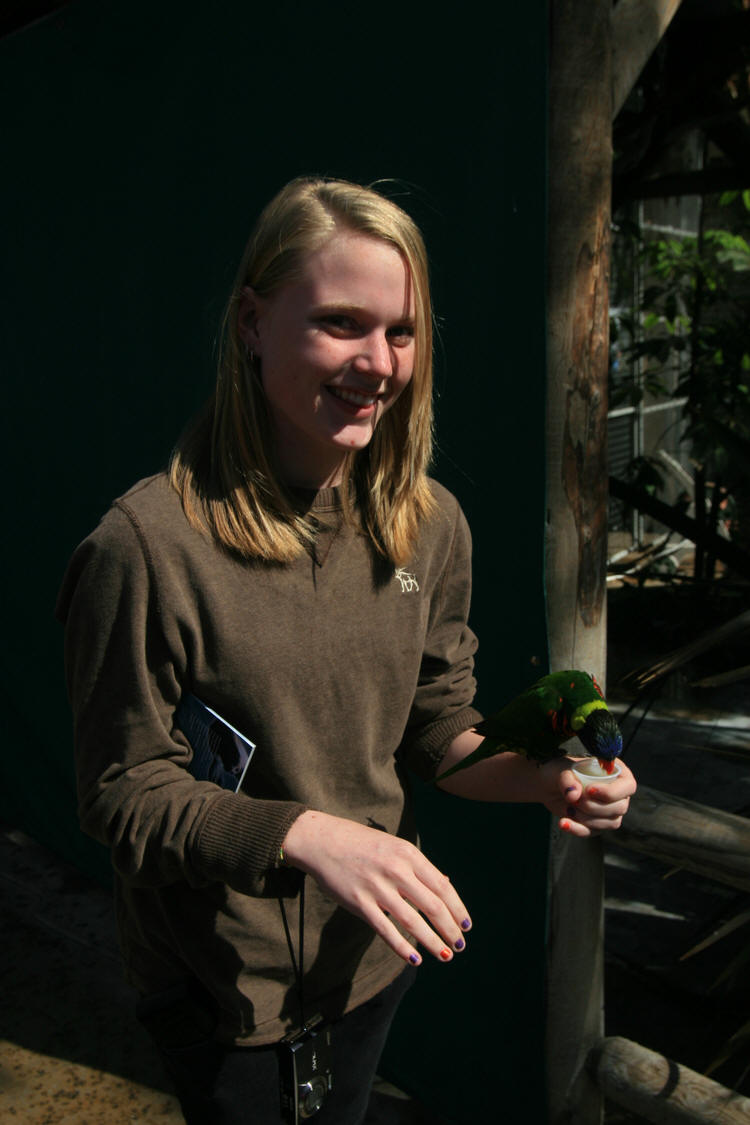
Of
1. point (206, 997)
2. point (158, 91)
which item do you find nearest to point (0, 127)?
point (158, 91)

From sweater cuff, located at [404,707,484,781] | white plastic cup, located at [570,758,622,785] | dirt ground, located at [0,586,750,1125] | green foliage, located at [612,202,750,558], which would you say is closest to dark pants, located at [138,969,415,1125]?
sweater cuff, located at [404,707,484,781]

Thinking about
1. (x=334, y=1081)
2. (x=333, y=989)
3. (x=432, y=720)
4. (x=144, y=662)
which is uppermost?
(x=144, y=662)

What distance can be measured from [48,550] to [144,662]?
227 centimetres

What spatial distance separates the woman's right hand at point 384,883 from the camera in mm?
1043

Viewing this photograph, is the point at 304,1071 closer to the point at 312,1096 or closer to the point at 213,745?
the point at 312,1096

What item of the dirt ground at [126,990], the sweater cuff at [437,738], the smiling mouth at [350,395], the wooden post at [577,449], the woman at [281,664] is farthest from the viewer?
the dirt ground at [126,990]

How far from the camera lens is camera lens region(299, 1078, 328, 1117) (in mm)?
1293

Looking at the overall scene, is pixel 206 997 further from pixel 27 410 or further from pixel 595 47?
pixel 27 410

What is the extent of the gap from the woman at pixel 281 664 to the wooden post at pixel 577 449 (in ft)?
1.36

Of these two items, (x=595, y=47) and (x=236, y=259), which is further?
(x=236, y=259)

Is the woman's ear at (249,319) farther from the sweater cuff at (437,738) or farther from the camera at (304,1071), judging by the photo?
the camera at (304,1071)

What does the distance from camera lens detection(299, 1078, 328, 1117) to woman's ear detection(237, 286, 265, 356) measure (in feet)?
3.31

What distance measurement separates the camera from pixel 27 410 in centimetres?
327

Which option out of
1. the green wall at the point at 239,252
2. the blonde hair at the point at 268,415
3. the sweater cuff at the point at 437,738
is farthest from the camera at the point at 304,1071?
the green wall at the point at 239,252
